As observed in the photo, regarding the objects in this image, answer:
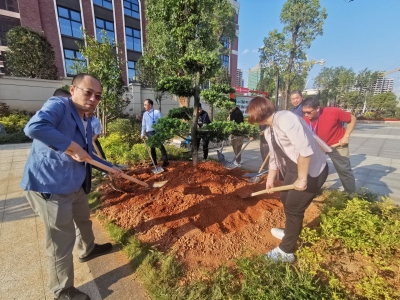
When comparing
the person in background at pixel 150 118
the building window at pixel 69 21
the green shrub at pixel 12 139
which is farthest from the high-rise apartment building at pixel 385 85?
the green shrub at pixel 12 139

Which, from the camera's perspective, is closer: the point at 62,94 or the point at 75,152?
the point at 75,152

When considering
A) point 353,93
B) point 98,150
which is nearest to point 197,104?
point 98,150

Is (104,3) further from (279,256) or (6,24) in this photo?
(279,256)

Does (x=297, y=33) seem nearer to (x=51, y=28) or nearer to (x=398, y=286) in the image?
(x=398, y=286)

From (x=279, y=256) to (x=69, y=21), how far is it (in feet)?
71.1

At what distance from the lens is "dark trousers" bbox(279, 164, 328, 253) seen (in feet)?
6.28

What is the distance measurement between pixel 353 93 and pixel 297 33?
82.8 feet

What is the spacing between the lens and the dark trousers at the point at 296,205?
6.28 feet

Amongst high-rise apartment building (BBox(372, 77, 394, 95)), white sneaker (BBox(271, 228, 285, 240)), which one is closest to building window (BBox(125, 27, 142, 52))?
white sneaker (BBox(271, 228, 285, 240))

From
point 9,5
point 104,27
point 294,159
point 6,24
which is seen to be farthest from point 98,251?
point 9,5

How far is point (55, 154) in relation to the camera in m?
1.55

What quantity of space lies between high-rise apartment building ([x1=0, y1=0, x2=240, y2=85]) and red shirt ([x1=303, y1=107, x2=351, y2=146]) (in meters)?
11.6

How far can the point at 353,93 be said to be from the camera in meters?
31.4

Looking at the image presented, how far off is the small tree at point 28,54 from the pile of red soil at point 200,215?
481 inches
